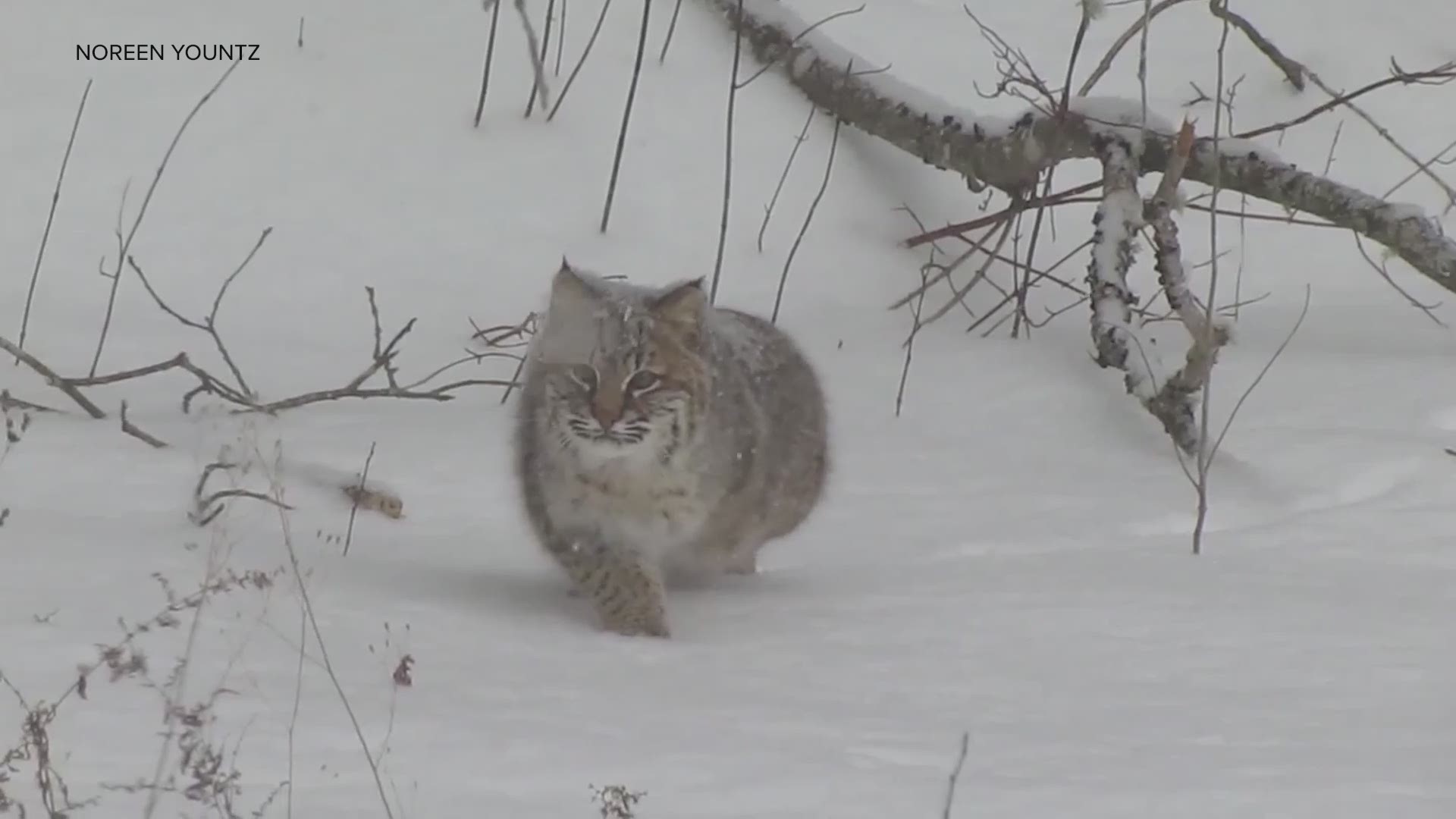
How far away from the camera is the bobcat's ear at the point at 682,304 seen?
441cm

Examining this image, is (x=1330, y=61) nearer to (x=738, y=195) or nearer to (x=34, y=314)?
(x=738, y=195)

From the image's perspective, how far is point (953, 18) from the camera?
10055 mm

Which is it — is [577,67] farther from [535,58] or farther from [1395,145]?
[1395,145]

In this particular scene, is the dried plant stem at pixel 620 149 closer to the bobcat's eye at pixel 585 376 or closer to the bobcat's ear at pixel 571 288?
the bobcat's ear at pixel 571 288

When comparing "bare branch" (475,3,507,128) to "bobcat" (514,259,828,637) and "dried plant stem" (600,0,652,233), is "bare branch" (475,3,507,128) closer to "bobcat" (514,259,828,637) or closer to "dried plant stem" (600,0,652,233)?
"dried plant stem" (600,0,652,233)

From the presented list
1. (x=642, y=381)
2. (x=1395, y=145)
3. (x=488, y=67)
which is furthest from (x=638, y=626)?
(x=488, y=67)

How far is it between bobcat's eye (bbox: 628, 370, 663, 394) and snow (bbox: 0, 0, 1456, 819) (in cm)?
54

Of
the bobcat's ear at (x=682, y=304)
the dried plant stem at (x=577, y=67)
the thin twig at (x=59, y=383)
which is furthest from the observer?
the dried plant stem at (x=577, y=67)

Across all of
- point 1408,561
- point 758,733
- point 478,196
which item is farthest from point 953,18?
point 758,733

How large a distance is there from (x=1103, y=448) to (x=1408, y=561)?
5.54 feet

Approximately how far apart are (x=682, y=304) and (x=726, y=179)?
2.61 meters

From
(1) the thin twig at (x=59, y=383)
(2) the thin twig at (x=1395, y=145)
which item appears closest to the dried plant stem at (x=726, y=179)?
(1) the thin twig at (x=59, y=383)

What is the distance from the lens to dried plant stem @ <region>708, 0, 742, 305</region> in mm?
6961

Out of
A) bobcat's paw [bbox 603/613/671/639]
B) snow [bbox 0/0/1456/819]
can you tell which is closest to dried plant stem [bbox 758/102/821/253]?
snow [bbox 0/0/1456/819]
